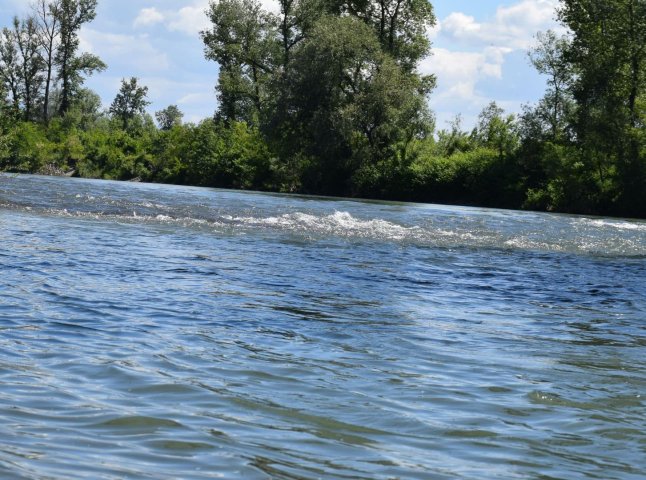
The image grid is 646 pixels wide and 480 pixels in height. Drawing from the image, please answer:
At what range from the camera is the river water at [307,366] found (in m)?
4.41

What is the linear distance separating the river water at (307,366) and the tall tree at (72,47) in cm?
6516

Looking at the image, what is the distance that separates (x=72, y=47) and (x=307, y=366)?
7493 centimetres

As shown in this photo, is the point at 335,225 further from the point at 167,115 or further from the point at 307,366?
the point at 167,115

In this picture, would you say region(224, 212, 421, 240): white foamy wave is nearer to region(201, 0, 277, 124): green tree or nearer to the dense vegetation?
the dense vegetation

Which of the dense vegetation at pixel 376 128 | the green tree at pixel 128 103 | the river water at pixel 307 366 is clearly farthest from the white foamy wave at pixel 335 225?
the green tree at pixel 128 103

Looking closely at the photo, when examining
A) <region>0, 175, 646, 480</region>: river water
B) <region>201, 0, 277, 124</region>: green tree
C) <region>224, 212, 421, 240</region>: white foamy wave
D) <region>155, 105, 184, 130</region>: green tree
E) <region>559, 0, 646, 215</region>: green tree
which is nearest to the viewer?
<region>0, 175, 646, 480</region>: river water

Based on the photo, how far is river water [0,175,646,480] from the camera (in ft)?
14.5

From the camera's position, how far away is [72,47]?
7562cm

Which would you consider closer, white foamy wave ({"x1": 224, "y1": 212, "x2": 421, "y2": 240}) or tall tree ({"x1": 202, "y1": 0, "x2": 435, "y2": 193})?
white foamy wave ({"x1": 224, "y1": 212, "x2": 421, "y2": 240})

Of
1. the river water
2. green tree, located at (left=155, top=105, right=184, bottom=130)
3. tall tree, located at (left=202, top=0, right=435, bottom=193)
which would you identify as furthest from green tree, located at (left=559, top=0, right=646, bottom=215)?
green tree, located at (left=155, top=105, right=184, bottom=130)

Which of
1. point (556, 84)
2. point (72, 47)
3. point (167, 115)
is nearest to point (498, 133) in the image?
point (556, 84)

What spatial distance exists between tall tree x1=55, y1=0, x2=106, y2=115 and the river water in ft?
214

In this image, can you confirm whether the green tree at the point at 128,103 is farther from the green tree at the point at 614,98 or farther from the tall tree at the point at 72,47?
the green tree at the point at 614,98

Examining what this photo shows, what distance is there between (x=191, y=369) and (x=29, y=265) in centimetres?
600
